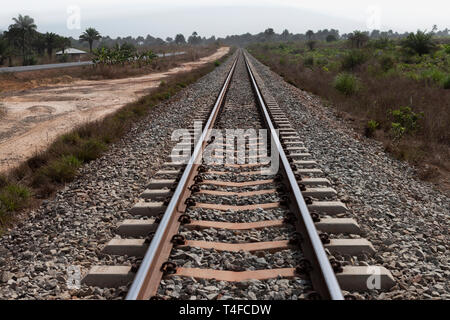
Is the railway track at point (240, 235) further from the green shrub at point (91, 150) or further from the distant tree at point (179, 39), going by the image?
the distant tree at point (179, 39)

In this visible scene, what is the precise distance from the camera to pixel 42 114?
12516 millimetres

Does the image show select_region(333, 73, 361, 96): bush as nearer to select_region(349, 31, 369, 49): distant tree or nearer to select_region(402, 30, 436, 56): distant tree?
select_region(402, 30, 436, 56): distant tree

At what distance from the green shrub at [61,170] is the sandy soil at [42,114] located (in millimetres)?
1492

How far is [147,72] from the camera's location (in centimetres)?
3089

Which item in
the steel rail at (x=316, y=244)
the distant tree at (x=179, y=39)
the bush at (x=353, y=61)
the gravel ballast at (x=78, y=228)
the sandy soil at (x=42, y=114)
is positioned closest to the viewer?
the steel rail at (x=316, y=244)

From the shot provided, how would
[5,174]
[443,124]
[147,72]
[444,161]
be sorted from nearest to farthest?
[5,174]
[444,161]
[443,124]
[147,72]

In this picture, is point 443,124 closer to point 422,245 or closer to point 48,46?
point 422,245

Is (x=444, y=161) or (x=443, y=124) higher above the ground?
(x=443, y=124)

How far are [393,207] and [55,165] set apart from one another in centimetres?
524

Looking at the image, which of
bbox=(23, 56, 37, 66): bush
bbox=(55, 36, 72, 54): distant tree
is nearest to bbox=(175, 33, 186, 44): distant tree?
bbox=(55, 36, 72, 54): distant tree

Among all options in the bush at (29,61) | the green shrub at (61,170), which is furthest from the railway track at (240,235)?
the bush at (29,61)

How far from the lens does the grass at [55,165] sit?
4715 mm
